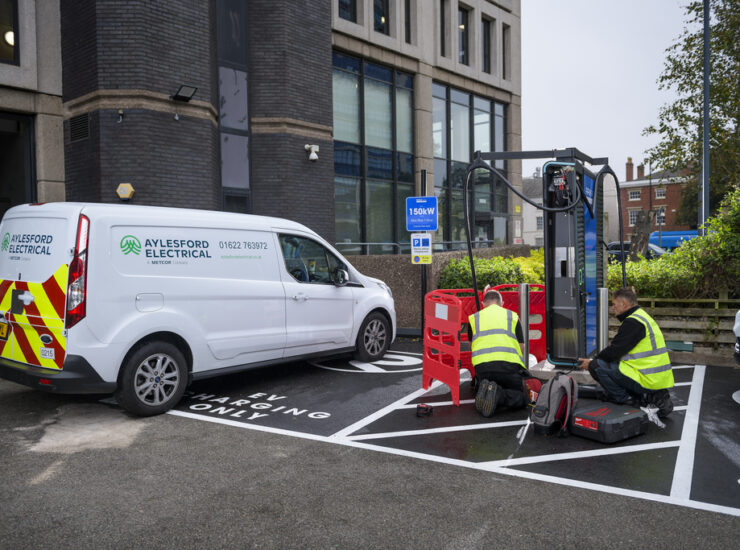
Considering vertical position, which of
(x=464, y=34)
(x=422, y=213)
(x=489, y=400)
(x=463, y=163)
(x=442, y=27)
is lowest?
(x=489, y=400)

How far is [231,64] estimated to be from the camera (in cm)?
1395

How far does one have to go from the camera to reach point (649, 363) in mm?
5875

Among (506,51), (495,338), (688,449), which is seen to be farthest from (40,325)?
(506,51)

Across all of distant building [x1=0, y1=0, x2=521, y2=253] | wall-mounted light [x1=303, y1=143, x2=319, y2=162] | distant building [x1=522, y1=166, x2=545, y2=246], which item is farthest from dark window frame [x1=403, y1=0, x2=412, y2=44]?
distant building [x1=522, y1=166, x2=545, y2=246]

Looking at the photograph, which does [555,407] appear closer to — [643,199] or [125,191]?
[125,191]

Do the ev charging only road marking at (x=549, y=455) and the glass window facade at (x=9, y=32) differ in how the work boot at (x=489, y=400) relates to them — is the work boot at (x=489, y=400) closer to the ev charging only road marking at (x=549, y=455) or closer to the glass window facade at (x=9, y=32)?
the ev charging only road marking at (x=549, y=455)

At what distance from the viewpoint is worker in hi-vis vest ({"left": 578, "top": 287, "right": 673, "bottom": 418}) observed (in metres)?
5.88

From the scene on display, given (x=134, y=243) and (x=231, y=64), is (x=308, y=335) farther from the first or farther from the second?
(x=231, y=64)

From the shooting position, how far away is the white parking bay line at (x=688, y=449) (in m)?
4.30

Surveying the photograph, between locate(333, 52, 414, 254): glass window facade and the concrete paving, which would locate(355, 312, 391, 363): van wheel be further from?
locate(333, 52, 414, 254): glass window facade

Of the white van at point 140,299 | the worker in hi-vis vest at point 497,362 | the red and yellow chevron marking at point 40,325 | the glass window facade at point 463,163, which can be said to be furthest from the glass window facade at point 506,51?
the red and yellow chevron marking at point 40,325

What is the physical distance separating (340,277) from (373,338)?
1194 mm

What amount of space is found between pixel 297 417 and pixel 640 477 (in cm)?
324

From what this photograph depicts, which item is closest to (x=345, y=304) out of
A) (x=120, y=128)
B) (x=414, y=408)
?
(x=414, y=408)
